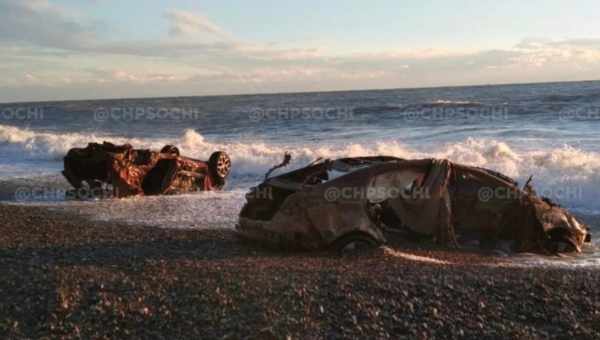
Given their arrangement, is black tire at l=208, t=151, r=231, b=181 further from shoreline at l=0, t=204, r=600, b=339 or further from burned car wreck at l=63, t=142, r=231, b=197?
shoreline at l=0, t=204, r=600, b=339

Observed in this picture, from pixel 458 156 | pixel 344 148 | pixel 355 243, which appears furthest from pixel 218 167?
pixel 344 148

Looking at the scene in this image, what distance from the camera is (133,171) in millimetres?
14453

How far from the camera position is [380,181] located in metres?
8.50

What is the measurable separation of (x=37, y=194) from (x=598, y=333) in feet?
42.3

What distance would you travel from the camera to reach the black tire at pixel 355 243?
26.9 ft

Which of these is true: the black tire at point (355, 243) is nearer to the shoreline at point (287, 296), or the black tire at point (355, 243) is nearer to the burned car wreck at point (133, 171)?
the shoreline at point (287, 296)

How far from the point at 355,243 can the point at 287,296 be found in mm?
2339

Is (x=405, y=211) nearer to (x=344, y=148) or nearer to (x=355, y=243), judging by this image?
(x=355, y=243)

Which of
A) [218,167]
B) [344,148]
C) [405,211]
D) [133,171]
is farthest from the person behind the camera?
[344,148]

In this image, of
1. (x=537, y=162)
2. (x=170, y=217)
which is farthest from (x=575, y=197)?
Result: (x=170, y=217)

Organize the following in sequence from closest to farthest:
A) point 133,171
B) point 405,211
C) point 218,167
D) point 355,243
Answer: point 355,243, point 405,211, point 133,171, point 218,167

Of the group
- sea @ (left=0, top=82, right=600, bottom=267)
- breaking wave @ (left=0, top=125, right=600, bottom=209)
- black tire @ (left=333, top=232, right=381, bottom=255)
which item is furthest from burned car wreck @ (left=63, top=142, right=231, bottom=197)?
black tire @ (left=333, top=232, right=381, bottom=255)

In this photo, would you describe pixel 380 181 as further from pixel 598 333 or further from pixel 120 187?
pixel 120 187

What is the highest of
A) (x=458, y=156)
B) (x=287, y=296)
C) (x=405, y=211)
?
(x=458, y=156)
